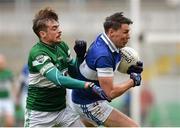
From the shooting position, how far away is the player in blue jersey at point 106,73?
7.38m

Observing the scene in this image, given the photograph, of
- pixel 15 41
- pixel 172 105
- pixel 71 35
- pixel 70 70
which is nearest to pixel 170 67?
pixel 172 105

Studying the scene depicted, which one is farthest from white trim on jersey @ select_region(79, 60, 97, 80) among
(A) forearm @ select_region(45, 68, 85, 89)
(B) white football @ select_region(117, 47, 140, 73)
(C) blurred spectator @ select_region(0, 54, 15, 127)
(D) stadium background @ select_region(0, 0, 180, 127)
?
(D) stadium background @ select_region(0, 0, 180, 127)

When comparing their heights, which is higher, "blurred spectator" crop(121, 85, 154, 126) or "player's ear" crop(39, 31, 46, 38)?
"player's ear" crop(39, 31, 46, 38)

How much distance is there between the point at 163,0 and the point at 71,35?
2.65m

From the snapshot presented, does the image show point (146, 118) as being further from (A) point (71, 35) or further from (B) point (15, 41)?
(B) point (15, 41)

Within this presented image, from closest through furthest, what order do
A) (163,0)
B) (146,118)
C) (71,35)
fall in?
(146,118), (71,35), (163,0)

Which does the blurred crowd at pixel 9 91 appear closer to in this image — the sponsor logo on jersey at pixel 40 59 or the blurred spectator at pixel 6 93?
the blurred spectator at pixel 6 93

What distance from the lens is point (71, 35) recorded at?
16312 millimetres

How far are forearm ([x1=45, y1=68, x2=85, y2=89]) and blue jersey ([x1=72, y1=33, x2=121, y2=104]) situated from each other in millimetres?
407

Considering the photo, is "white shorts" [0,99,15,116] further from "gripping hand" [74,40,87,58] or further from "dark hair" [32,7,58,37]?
"dark hair" [32,7,58,37]

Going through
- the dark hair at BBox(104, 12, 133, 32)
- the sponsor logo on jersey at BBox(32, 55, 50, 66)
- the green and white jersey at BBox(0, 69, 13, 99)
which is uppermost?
the dark hair at BBox(104, 12, 133, 32)

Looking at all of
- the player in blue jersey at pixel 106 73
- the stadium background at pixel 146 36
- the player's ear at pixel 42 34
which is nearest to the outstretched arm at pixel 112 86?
the player in blue jersey at pixel 106 73

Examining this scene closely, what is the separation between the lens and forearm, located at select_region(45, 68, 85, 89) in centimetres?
695

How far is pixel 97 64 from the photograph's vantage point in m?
7.42
